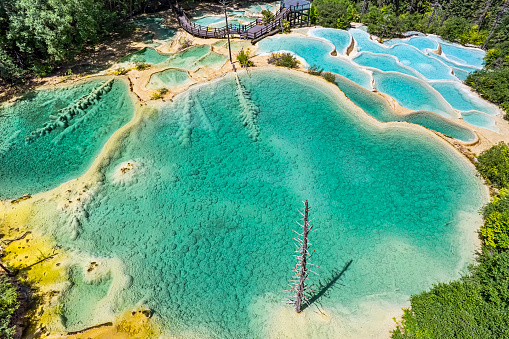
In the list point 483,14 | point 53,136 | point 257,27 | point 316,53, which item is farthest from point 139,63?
point 483,14

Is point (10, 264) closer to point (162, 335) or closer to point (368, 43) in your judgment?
point (162, 335)

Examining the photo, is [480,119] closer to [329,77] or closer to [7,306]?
[329,77]

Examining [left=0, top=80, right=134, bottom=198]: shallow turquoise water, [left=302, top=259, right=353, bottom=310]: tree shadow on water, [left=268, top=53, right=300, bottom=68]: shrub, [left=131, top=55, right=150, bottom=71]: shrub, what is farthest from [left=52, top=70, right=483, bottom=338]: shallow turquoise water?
[left=131, top=55, right=150, bottom=71]: shrub

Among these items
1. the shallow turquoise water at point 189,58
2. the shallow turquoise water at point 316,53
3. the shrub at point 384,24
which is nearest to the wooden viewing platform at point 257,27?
the shallow turquoise water at point 316,53

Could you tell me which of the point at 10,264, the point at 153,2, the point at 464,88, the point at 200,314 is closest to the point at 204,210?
the point at 200,314

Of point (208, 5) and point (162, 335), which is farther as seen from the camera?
point (208, 5)
